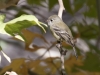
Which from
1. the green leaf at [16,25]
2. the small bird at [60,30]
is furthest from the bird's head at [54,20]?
the green leaf at [16,25]

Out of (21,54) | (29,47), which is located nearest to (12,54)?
(21,54)

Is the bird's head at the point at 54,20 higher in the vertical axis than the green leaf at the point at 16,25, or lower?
lower

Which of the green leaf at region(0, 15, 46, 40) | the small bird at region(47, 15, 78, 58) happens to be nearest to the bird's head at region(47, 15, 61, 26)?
the small bird at region(47, 15, 78, 58)

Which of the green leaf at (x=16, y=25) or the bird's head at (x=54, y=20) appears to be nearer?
the green leaf at (x=16, y=25)

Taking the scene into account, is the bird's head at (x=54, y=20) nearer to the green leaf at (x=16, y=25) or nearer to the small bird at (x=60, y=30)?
the small bird at (x=60, y=30)

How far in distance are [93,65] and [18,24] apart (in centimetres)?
54

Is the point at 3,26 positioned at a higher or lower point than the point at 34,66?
higher

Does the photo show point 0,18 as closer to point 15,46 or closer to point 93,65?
point 93,65

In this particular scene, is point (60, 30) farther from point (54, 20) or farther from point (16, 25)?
point (16, 25)

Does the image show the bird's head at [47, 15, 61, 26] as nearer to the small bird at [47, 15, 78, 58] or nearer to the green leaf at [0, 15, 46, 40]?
the small bird at [47, 15, 78, 58]

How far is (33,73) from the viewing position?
953mm

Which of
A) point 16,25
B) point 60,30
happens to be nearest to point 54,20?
point 60,30

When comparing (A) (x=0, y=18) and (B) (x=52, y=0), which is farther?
(B) (x=52, y=0)

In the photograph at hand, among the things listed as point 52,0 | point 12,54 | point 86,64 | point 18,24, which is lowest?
point 12,54
